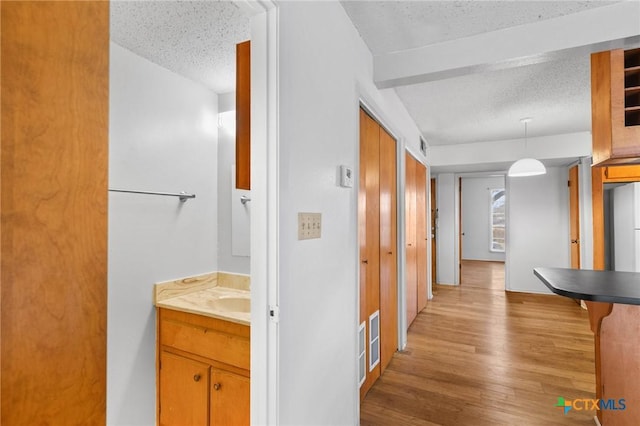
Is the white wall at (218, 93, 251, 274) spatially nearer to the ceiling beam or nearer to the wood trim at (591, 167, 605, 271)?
the ceiling beam

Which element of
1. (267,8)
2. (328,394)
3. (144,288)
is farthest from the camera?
(144,288)

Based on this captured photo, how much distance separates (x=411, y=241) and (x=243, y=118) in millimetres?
2964

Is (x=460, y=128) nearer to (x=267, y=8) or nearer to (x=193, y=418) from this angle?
(x=267, y=8)

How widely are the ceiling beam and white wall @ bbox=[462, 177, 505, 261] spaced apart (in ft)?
24.8

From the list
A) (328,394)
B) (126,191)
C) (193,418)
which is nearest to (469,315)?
(328,394)

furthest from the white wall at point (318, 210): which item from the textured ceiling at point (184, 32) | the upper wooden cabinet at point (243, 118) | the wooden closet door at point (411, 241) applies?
the wooden closet door at point (411, 241)

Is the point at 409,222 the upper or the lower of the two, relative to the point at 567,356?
upper

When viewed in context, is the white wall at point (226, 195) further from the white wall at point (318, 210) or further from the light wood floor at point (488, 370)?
the light wood floor at point (488, 370)

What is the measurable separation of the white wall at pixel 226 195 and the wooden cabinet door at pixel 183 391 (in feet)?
2.30

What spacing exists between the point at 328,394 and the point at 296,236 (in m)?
0.84

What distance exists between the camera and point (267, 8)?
1.16 metres

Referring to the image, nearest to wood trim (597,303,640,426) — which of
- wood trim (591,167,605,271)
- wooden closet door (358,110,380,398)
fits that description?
wooden closet door (358,110,380,398)

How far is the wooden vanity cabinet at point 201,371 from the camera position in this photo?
1586mm

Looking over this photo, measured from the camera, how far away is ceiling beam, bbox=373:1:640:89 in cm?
173
